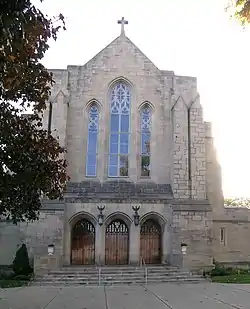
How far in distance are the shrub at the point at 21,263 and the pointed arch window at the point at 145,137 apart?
7377mm

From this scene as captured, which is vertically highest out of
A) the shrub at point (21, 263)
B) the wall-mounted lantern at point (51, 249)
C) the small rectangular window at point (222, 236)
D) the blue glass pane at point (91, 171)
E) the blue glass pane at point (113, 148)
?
the blue glass pane at point (113, 148)

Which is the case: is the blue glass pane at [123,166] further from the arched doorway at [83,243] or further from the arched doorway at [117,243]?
the arched doorway at [83,243]

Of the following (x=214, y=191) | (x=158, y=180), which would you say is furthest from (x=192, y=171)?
(x=214, y=191)

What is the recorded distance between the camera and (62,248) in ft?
66.1

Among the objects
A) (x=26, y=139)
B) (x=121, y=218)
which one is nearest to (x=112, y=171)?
(x=121, y=218)

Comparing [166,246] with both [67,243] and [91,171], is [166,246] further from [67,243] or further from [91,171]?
[91,171]

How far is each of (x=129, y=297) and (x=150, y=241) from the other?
8.93 m

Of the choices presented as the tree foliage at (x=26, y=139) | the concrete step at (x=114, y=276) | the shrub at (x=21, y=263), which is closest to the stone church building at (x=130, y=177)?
the shrub at (x=21, y=263)

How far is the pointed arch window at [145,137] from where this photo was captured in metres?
22.9

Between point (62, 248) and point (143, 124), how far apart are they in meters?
8.11

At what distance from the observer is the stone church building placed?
2100 centimetres

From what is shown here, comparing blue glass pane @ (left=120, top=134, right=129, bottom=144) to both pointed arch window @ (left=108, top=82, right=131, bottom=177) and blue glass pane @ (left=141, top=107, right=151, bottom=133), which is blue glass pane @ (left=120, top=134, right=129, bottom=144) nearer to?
pointed arch window @ (left=108, top=82, right=131, bottom=177)

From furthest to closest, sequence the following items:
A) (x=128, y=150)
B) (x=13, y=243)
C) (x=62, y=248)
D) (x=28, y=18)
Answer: (x=128, y=150) < (x=13, y=243) < (x=62, y=248) < (x=28, y=18)

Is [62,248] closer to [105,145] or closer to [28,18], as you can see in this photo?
[105,145]
